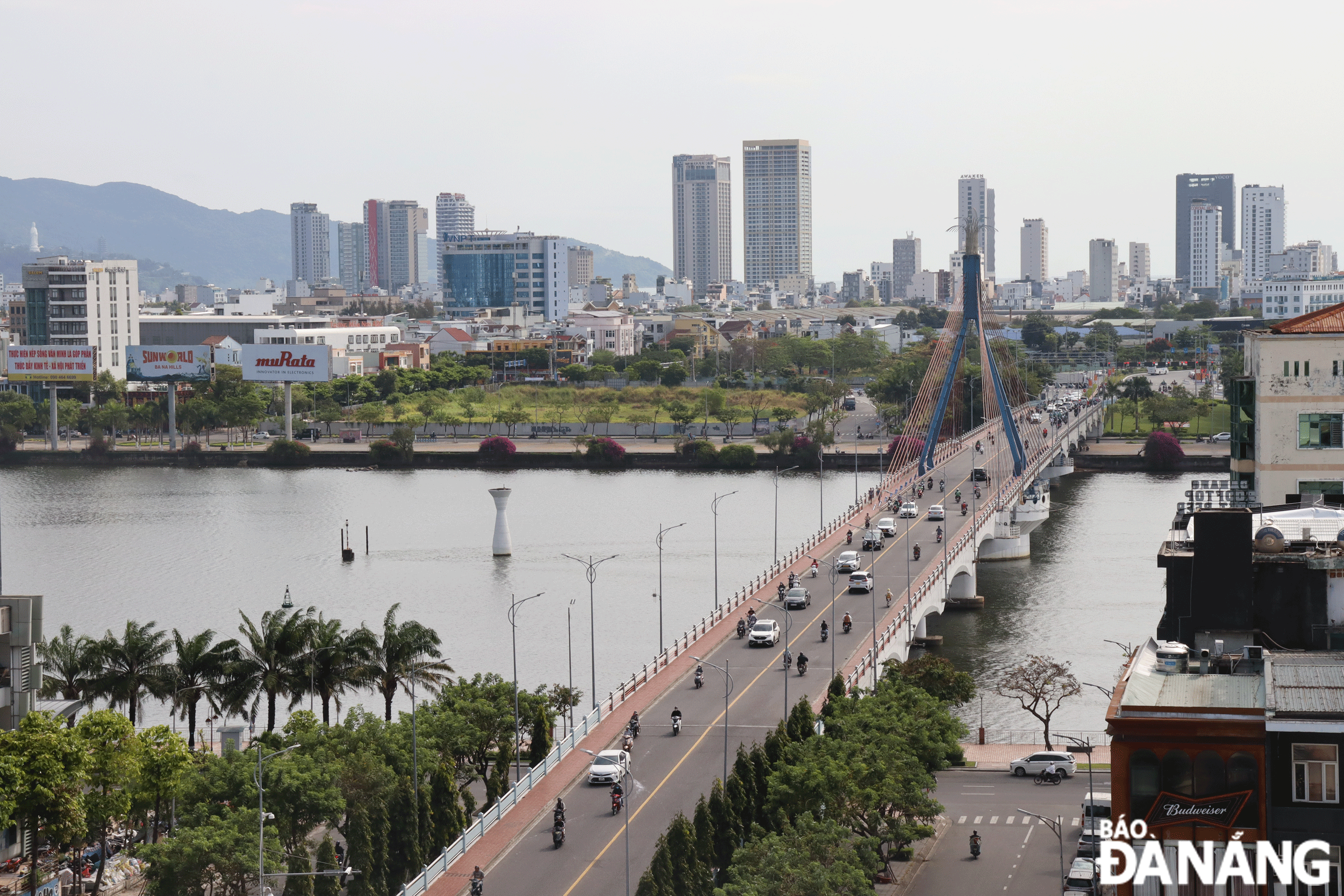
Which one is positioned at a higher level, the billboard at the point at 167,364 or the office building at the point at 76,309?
the office building at the point at 76,309

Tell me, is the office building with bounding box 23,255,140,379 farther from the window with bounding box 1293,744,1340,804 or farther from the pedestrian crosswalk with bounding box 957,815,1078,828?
the window with bounding box 1293,744,1340,804

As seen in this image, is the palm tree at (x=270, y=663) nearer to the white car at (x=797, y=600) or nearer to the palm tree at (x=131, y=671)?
the palm tree at (x=131, y=671)

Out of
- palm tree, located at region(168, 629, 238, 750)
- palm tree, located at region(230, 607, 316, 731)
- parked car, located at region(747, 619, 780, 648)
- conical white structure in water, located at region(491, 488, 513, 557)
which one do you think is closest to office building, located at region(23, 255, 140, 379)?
conical white structure in water, located at region(491, 488, 513, 557)

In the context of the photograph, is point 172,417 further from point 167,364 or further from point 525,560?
point 525,560

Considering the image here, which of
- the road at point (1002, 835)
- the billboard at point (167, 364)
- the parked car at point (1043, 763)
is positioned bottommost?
the road at point (1002, 835)

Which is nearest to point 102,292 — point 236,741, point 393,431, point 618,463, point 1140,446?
point 393,431

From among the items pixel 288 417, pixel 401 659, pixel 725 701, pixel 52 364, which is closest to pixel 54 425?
pixel 52 364

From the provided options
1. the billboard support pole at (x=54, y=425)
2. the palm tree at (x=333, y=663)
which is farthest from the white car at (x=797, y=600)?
the billboard support pole at (x=54, y=425)
